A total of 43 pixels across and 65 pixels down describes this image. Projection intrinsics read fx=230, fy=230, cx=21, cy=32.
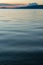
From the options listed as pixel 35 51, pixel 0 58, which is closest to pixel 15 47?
pixel 35 51

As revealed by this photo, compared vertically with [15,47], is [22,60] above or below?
below

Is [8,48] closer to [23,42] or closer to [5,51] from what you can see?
[5,51]

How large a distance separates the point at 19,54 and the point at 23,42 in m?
1.08

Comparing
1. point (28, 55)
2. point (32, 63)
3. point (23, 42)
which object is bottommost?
point (32, 63)

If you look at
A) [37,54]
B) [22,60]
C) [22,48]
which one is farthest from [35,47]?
[22,60]

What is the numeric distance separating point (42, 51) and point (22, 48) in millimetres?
437

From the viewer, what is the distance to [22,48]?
4281 millimetres

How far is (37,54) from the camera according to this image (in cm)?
379

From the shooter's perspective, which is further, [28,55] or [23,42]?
[23,42]

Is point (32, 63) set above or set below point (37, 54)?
below

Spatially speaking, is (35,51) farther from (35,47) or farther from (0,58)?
(0,58)

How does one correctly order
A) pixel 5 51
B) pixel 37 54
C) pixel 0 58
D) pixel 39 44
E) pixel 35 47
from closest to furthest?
pixel 0 58
pixel 37 54
pixel 5 51
pixel 35 47
pixel 39 44

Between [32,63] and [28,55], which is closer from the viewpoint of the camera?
[32,63]

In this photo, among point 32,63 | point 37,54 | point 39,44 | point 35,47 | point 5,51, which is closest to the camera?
point 32,63
